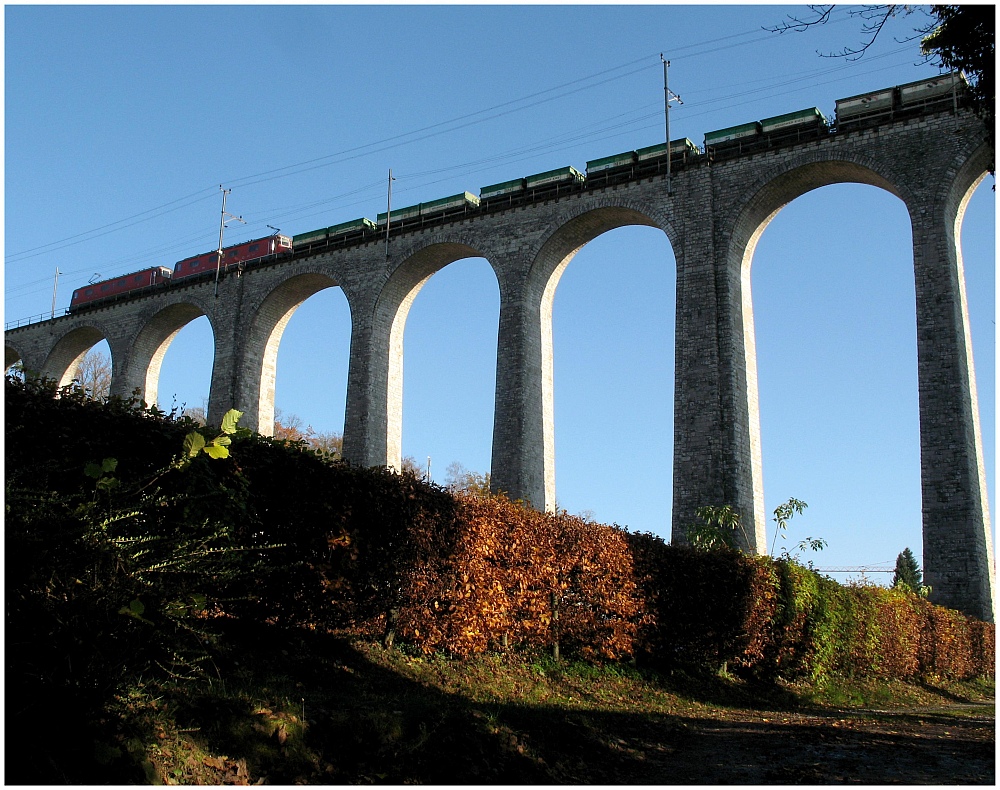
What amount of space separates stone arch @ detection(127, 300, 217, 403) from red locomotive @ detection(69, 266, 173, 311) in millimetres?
1420

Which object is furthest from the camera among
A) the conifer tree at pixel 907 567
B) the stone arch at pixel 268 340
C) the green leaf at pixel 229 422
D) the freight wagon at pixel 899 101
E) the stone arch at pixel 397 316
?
the conifer tree at pixel 907 567

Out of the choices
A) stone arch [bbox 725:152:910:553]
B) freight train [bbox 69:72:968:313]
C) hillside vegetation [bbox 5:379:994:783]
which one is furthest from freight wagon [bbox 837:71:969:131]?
hillside vegetation [bbox 5:379:994:783]

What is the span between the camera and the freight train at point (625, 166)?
68.8 feet

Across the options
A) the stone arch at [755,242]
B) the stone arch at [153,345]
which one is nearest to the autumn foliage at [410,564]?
the stone arch at [755,242]

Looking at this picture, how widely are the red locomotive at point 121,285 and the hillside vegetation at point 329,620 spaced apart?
86.3 ft

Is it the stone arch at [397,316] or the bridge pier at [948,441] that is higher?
the stone arch at [397,316]

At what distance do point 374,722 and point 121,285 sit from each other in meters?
32.8

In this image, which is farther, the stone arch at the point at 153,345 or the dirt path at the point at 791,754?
the stone arch at the point at 153,345

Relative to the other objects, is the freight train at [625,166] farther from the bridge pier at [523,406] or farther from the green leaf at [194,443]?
the green leaf at [194,443]

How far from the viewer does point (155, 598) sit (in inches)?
198

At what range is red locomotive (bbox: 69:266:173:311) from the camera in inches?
1345

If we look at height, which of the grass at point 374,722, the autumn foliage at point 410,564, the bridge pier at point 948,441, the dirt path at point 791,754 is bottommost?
the dirt path at point 791,754

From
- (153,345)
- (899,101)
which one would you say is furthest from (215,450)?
(153,345)

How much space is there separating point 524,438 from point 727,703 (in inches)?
447
